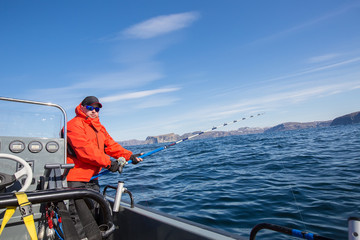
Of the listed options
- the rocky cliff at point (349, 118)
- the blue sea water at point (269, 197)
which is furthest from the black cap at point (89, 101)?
the rocky cliff at point (349, 118)

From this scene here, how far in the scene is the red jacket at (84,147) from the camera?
3.08 m

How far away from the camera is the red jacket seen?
10.1 feet

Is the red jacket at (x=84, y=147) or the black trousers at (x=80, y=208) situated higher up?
the red jacket at (x=84, y=147)

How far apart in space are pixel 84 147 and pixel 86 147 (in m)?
0.03

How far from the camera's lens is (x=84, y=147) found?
308cm

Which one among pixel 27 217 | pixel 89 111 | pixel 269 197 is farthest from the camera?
pixel 269 197

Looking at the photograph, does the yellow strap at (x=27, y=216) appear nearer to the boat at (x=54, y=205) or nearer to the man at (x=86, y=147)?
the boat at (x=54, y=205)

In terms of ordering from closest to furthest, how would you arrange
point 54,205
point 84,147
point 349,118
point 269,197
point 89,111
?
point 54,205 < point 84,147 < point 89,111 < point 269,197 < point 349,118

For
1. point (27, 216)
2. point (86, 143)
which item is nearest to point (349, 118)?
point (86, 143)

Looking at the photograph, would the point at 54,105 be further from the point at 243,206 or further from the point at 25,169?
the point at 243,206

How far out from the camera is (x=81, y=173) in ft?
10.4

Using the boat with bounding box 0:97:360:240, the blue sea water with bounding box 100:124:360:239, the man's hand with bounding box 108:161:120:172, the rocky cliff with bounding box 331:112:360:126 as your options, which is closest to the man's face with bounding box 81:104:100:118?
the boat with bounding box 0:97:360:240

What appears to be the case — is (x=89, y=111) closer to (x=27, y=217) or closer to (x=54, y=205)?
(x=54, y=205)

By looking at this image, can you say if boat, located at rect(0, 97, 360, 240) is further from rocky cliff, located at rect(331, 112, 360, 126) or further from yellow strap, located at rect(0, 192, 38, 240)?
rocky cliff, located at rect(331, 112, 360, 126)
